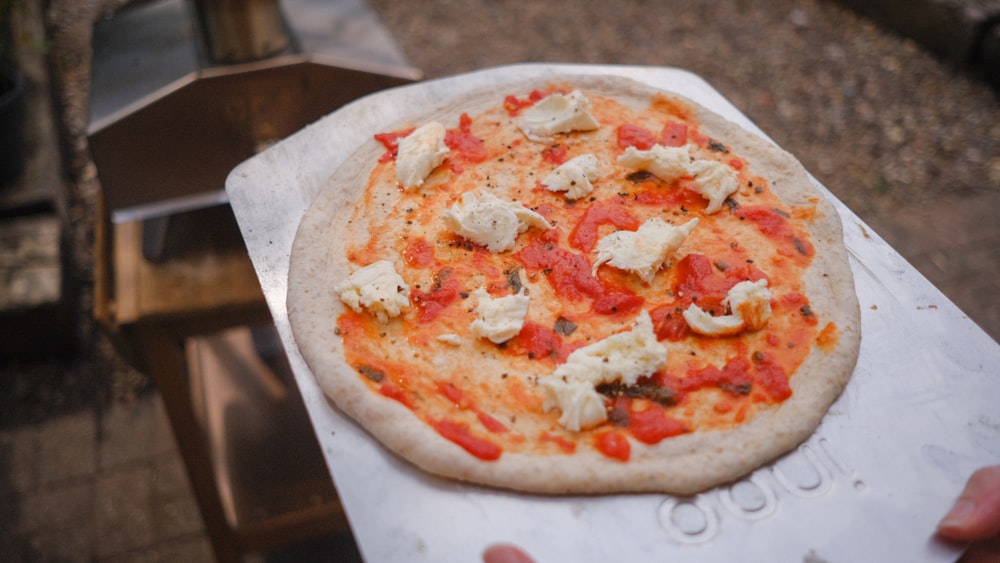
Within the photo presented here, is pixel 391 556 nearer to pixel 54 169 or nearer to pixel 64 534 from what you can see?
pixel 64 534

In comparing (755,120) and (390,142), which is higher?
(390,142)

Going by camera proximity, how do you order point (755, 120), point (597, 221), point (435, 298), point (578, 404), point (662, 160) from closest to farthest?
point (578, 404) → point (435, 298) → point (597, 221) → point (662, 160) → point (755, 120)

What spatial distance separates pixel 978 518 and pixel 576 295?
1160 mm

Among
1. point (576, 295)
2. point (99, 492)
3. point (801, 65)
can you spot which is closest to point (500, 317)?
point (576, 295)

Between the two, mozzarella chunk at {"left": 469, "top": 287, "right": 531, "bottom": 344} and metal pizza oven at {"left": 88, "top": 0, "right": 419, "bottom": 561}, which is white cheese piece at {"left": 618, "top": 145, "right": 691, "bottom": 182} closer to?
mozzarella chunk at {"left": 469, "top": 287, "right": 531, "bottom": 344}

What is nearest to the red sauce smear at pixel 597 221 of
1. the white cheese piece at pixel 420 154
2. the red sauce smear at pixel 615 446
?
the white cheese piece at pixel 420 154

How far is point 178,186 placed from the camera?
3.41 metres

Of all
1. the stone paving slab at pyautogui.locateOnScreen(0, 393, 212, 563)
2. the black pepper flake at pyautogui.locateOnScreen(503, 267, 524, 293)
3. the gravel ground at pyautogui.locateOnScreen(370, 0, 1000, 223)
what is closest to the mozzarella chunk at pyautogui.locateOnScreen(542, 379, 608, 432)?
the black pepper flake at pyautogui.locateOnScreen(503, 267, 524, 293)

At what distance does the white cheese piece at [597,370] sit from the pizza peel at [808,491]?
0.75 ft

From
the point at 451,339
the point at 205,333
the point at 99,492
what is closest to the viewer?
the point at 451,339

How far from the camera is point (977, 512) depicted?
5.60 ft

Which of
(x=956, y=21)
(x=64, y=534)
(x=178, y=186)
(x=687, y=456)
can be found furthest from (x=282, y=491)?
(x=956, y=21)

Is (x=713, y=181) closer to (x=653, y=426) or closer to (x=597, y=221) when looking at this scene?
(x=597, y=221)

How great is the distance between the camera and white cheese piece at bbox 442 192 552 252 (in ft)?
7.99
